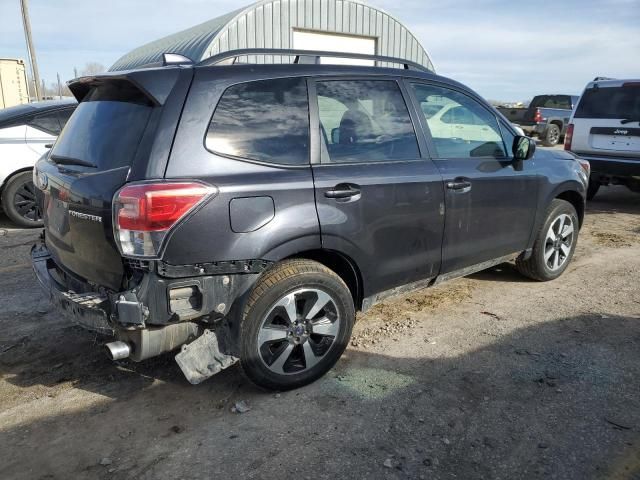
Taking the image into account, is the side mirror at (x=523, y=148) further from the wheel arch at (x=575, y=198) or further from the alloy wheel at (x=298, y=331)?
the alloy wheel at (x=298, y=331)

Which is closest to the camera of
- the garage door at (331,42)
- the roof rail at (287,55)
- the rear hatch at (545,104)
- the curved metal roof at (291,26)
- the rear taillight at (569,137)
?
the roof rail at (287,55)

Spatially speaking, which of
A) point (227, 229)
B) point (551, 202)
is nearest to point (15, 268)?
point (227, 229)

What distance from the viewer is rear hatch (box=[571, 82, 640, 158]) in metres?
7.79

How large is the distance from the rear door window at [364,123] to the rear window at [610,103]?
5.98m

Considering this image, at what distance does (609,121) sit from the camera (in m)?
8.05

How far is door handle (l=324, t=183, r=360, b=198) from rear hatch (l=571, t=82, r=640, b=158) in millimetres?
6501

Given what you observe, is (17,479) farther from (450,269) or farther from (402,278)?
(450,269)

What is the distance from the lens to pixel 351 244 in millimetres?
3131

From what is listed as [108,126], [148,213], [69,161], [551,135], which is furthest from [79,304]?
Result: [551,135]

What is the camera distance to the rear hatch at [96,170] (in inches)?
103

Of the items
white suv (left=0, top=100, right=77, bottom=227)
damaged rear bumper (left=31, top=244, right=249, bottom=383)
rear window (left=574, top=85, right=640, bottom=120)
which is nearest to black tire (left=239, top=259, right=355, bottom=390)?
damaged rear bumper (left=31, top=244, right=249, bottom=383)

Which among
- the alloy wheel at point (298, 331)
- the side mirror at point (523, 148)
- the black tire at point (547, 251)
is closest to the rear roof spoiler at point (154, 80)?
the alloy wheel at point (298, 331)

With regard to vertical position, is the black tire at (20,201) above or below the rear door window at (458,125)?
below

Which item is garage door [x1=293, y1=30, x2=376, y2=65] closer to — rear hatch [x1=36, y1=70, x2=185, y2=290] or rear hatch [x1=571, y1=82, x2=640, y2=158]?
rear hatch [x1=571, y1=82, x2=640, y2=158]
